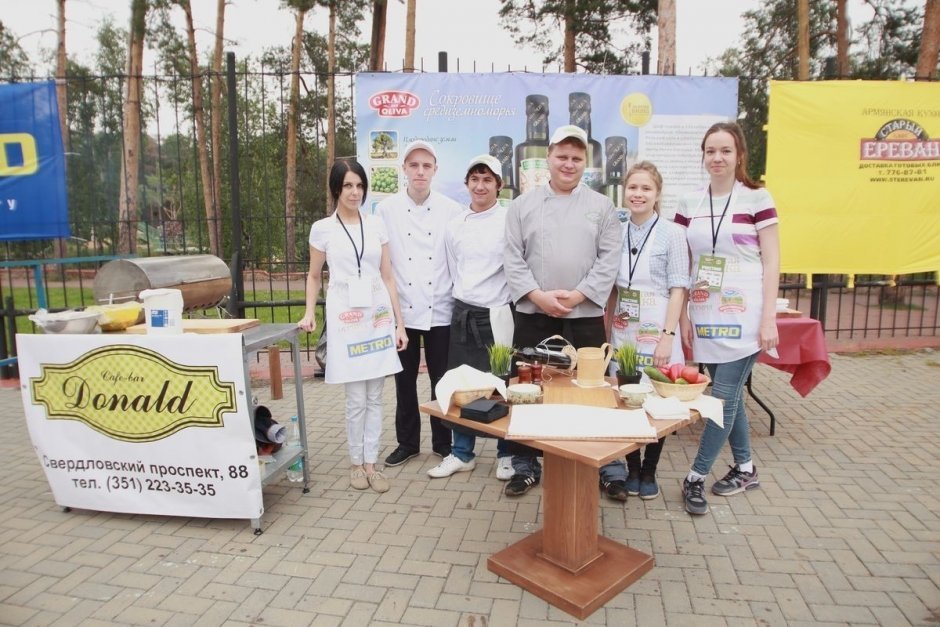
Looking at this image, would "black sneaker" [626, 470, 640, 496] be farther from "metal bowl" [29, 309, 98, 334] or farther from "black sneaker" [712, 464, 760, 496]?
"metal bowl" [29, 309, 98, 334]

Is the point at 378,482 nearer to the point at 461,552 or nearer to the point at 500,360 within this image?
the point at 461,552

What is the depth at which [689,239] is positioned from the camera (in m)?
3.14

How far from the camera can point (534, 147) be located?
569cm

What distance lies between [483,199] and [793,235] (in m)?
4.02

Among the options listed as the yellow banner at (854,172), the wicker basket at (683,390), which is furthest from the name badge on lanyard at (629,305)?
the yellow banner at (854,172)

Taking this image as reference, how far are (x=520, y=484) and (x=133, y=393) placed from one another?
2108 mm

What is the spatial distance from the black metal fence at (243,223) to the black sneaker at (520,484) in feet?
10.3

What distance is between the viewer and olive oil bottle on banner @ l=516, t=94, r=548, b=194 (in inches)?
220

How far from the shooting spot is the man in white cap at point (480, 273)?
342 centimetres

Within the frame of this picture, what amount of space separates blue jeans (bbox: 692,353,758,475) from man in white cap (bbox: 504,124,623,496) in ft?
2.14

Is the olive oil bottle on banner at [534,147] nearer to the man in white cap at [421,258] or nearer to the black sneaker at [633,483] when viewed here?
the man in white cap at [421,258]

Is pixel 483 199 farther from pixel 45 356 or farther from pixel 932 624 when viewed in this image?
pixel 932 624

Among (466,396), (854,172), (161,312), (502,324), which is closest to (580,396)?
(466,396)

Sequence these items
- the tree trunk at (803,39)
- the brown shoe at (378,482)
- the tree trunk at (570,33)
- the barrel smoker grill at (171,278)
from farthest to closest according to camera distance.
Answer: the tree trunk at (570,33), the tree trunk at (803,39), the barrel smoker grill at (171,278), the brown shoe at (378,482)
